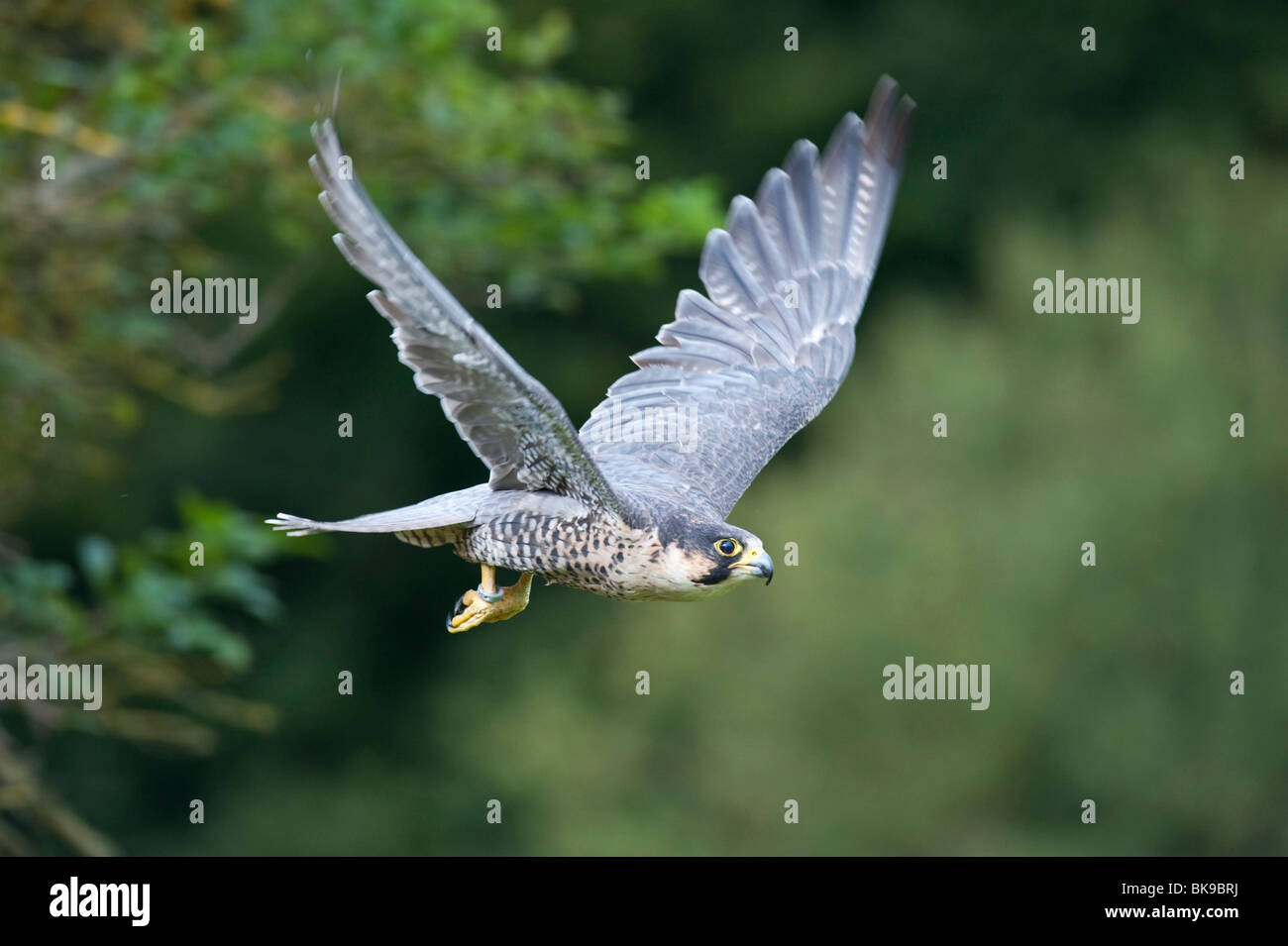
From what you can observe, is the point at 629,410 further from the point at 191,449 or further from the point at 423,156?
the point at 191,449

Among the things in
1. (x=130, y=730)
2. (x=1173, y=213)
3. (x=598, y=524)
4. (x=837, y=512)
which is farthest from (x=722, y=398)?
(x=1173, y=213)

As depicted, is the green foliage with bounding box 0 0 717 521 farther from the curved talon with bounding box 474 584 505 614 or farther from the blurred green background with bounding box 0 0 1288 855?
the curved talon with bounding box 474 584 505 614

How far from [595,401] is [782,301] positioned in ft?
41.3

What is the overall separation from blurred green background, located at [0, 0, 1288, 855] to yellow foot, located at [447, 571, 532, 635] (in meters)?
2.41

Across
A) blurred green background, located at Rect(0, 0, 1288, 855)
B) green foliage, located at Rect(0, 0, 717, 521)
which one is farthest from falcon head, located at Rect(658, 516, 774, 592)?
green foliage, located at Rect(0, 0, 717, 521)

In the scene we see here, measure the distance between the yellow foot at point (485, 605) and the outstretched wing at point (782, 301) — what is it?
1224 millimetres

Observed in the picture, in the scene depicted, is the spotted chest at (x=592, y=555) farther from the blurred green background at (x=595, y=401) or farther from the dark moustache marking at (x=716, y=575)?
the blurred green background at (x=595, y=401)

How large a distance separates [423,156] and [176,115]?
1199mm

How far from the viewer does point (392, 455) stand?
22.5 m

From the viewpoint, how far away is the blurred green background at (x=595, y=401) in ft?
30.0

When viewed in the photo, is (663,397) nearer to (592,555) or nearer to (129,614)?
(592,555)

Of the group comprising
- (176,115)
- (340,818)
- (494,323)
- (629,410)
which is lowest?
(340,818)

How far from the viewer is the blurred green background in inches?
360

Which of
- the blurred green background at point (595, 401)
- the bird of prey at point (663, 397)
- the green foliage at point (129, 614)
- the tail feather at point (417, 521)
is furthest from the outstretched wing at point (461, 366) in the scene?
the blurred green background at point (595, 401)
